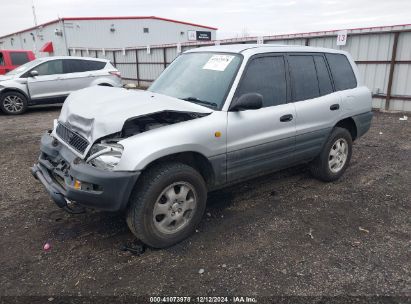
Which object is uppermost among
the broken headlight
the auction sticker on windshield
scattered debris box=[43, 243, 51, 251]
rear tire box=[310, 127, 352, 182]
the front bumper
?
the auction sticker on windshield

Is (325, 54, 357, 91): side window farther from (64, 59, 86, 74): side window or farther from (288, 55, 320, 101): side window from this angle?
(64, 59, 86, 74): side window

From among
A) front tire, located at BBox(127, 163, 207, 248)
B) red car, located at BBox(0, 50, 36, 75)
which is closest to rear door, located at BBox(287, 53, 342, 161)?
front tire, located at BBox(127, 163, 207, 248)

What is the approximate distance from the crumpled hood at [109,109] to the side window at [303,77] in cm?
139

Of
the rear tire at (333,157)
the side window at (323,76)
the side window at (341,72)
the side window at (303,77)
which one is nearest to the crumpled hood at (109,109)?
the side window at (303,77)

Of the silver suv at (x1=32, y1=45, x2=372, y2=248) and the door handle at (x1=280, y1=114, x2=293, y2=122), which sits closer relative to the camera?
the silver suv at (x1=32, y1=45, x2=372, y2=248)

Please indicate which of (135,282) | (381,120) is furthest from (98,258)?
(381,120)

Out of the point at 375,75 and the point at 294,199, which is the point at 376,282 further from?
the point at 375,75

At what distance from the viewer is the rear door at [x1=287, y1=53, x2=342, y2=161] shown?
13.2 feet

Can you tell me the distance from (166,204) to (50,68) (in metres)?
9.34

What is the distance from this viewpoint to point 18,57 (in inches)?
536

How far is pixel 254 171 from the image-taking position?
146 inches

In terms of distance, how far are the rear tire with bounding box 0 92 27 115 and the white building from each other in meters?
20.1

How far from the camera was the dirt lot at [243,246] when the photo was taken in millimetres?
2676

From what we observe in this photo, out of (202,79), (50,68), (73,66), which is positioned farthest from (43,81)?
(202,79)
